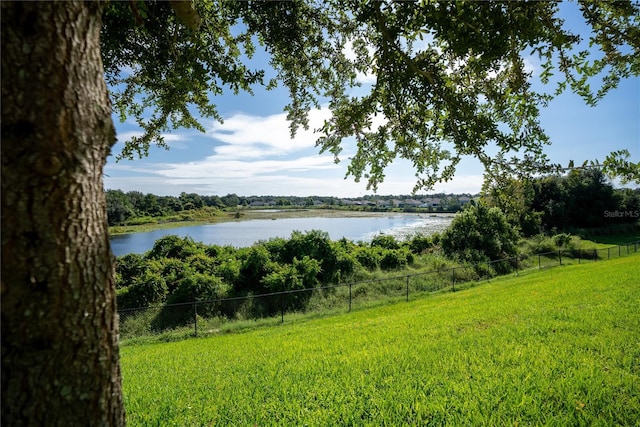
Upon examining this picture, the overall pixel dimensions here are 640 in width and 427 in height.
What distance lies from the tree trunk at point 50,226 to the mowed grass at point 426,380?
8.77ft

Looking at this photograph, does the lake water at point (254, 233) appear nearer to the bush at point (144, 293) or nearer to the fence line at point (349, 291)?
the bush at point (144, 293)

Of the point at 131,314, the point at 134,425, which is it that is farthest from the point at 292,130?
the point at 131,314

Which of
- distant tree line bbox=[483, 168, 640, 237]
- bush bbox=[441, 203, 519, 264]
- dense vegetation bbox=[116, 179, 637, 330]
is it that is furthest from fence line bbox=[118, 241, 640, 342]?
distant tree line bbox=[483, 168, 640, 237]

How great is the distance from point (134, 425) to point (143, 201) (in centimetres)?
5760

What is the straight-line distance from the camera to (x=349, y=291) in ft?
60.7

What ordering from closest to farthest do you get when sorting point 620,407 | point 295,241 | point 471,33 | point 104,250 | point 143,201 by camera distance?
point 104,250 < point 471,33 < point 620,407 < point 295,241 < point 143,201

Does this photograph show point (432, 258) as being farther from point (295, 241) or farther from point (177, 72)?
point (177, 72)

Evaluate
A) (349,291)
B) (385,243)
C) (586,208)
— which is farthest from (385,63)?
(586,208)

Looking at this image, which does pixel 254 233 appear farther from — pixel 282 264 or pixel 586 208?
pixel 586 208

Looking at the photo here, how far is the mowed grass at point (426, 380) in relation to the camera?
3.29 m

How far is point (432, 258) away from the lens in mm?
28781

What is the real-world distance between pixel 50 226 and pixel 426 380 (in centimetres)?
429

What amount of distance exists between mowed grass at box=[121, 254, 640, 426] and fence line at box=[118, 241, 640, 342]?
793 cm

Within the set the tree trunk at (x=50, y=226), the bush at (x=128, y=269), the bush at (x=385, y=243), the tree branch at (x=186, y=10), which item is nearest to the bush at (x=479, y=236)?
the bush at (x=385, y=243)
